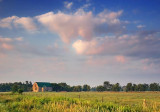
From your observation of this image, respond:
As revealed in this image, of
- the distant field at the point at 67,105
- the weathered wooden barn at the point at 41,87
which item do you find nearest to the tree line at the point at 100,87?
the weathered wooden barn at the point at 41,87

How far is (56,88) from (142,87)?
6762 centimetres

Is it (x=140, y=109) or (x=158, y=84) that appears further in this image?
(x=158, y=84)

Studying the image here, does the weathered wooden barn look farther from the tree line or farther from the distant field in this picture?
the distant field

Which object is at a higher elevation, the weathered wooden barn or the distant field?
the distant field

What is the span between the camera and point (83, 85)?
514 feet

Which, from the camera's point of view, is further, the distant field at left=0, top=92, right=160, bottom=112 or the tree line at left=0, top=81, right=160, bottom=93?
the tree line at left=0, top=81, right=160, bottom=93

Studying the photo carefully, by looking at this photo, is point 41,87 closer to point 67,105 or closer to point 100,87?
point 100,87

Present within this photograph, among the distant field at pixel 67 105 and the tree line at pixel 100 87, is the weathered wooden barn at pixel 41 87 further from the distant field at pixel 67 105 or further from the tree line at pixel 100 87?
the distant field at pixel 67 105

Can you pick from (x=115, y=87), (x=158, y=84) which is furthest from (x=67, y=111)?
(x=158, y=84)

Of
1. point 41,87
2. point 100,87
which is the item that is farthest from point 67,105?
point 100,87

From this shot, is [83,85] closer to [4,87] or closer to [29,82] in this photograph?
[29,82]

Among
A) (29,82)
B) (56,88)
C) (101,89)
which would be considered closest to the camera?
(56,88)

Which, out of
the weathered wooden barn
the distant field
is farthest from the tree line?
the distant field

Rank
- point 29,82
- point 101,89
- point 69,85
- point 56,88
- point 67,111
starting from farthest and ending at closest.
A: point 29,82 < point 69,85 < point 101,89 < point 56,88 < point 67,111
